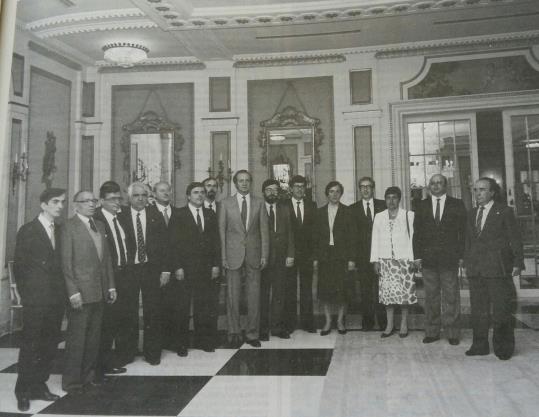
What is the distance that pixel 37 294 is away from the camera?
170 centimetres

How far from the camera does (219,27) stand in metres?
2.75

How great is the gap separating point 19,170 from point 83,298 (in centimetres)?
59

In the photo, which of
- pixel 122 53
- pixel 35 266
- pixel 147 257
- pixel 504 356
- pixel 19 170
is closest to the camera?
pixel 35 266

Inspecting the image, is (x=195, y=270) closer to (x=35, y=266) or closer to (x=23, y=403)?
(x=35, y=266)

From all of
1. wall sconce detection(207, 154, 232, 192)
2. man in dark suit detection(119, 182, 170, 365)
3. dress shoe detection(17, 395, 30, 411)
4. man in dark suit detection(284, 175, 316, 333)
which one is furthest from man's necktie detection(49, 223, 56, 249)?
man in dark suit detection(284, 175, 316, 333)

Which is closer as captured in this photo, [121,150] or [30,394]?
[30,394]

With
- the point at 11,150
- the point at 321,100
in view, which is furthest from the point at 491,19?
the point at 11,150

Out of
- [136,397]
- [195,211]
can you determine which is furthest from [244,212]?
[136,397]

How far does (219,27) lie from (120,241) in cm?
147

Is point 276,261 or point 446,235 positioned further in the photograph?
point 276,261

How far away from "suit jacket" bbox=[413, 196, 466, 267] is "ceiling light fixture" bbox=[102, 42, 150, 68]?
6.81 ft

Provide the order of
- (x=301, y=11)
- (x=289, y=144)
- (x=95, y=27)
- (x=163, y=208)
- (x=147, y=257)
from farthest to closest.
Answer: (x=289, y=144) < (x=95, y=27) < (x=301, y=11) < (x=163, y=208) < (x=147, y=257)

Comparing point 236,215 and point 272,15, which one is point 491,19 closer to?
point 272,15

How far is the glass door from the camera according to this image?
8.70 ft
